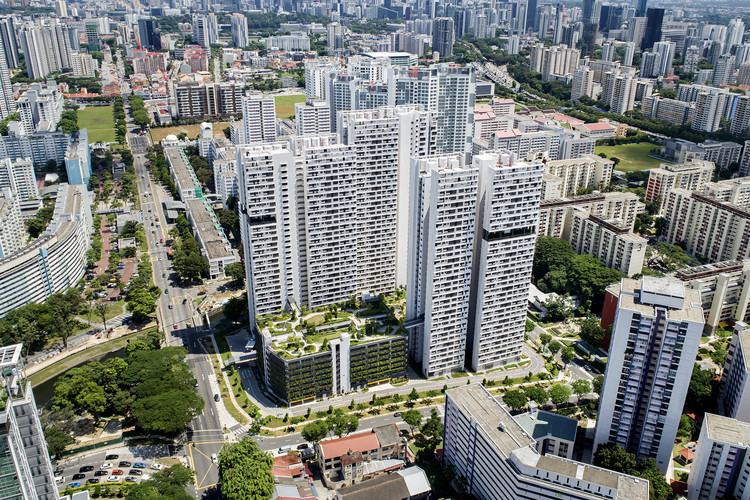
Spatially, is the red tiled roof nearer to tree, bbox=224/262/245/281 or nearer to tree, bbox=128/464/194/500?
tree, bbox=128/464/194/500

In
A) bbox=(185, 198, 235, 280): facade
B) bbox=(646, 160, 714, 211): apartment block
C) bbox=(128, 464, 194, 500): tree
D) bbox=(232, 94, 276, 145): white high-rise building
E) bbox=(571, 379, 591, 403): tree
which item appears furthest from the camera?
bbox=(232, 94, 276, 145): white high-rise building

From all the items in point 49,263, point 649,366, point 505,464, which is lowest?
point 49,263

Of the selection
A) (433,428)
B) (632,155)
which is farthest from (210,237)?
(632,155)

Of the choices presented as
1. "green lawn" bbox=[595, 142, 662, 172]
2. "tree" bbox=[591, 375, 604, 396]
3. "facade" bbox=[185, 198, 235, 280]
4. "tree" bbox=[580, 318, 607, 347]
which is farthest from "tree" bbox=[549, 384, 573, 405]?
"green lawn" bbox=[595, 142, 662, 172]

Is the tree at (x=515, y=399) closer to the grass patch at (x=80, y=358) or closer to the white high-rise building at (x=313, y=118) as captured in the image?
the grass patch at (x=80, y=358)

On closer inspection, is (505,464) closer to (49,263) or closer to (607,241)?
(607,241)

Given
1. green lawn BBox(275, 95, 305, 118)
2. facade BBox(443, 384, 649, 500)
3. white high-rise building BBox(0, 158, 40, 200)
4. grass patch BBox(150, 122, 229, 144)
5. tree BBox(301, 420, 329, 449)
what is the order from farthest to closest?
green lawn BBox(275, 95, 305, 118) < grass patch BBox(150, 122, 229, 144) < white high-rise building BBox(0, 158, 40, 200) < tree BBox(301, 420, 329, 449) < facade BBox(443, 384, 649, 500)

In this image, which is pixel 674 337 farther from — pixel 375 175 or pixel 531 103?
pixel 531 103
